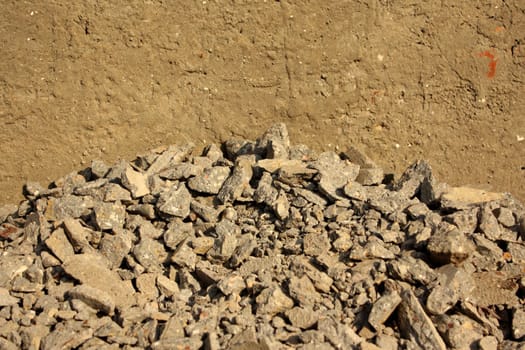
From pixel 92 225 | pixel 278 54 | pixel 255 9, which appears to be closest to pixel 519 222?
pixel 278 54

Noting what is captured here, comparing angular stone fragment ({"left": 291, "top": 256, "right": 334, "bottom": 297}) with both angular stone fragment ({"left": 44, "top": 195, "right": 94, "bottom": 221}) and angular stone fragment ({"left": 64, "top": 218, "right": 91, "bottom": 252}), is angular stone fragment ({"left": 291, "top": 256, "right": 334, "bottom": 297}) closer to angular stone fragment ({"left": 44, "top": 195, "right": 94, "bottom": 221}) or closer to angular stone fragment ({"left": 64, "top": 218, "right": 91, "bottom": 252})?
angular stone fragment ({"left": 64, "top": 218, "right": 91, "bottom": 252})

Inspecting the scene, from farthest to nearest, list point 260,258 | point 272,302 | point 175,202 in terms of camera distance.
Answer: point 175,202
point 260,258
point 272,302

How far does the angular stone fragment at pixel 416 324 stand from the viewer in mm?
2754

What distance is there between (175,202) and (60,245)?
2.22 feet

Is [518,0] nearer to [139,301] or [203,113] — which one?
[203,113]

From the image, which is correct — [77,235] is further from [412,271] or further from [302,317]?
[412,271]

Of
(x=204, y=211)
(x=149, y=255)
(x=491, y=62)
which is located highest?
(x=491, y=62)

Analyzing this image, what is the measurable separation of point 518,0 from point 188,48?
2275 mm

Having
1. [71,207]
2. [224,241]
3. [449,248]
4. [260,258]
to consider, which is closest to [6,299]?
[71,207]

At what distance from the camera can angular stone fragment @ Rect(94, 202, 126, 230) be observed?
11.2ft

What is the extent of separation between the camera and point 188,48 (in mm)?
4004

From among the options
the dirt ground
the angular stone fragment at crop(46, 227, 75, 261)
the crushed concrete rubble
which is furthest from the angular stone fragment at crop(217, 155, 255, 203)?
the angular stone fragment at crop(46, 227, 75, 261)

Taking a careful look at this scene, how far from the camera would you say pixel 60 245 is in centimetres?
328

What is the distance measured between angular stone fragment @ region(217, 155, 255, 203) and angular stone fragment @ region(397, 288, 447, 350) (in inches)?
46.5
